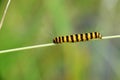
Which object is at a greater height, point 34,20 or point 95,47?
point 34,20

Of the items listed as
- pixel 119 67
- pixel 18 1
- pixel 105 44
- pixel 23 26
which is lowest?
pixel 119 67

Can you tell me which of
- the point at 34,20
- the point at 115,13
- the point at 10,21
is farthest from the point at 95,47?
the point at 10,21

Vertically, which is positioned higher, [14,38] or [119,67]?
[14,38]

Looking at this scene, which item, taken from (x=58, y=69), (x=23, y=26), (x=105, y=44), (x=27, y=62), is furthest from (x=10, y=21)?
(x=105, y=44)

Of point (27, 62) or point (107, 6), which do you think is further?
point (107, 6)

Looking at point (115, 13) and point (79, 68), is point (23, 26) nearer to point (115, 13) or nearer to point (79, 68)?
point (79, 68)

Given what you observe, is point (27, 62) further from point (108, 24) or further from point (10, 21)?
point (108, 24)
